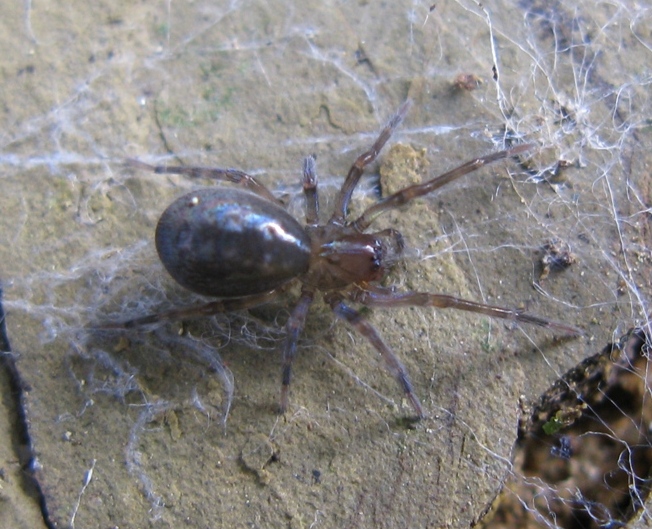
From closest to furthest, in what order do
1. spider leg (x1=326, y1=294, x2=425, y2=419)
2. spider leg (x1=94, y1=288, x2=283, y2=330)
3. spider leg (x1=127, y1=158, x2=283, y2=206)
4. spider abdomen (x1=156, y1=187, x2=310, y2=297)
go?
spider abdomen (x1=156, y1=187, x2=310, y2=297), spider leg (x1=326, y1=294, x2=425, y2=419), spider leg (x1=94, y1=288, x2=283, y2=330), spider leg (x1=127, y1=158, x2=283, y2=206)

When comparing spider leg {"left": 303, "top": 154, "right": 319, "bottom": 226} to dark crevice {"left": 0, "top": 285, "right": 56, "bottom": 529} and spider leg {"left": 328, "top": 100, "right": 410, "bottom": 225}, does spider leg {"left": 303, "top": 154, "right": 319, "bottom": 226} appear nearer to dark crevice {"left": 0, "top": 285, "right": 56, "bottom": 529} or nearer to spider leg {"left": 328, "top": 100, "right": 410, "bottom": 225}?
spider leg {"left": 328, "top": 100, "right": 410, "bottom": 225}

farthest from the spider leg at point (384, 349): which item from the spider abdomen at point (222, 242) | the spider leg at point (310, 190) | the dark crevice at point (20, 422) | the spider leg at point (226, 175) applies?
the dark crevice at point (20, 422)

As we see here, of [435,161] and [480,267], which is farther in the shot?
[435,161]

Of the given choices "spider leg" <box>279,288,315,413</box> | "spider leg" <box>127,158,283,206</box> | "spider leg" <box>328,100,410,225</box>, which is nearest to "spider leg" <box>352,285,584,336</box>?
"spider leg" <box>279,288,315,413</box>

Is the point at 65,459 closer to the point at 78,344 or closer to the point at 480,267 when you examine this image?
the point at 78,344

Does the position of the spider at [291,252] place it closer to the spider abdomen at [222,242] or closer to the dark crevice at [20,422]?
the spider abdomen at [222,242]

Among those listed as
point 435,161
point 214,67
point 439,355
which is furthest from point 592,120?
point 214,67
